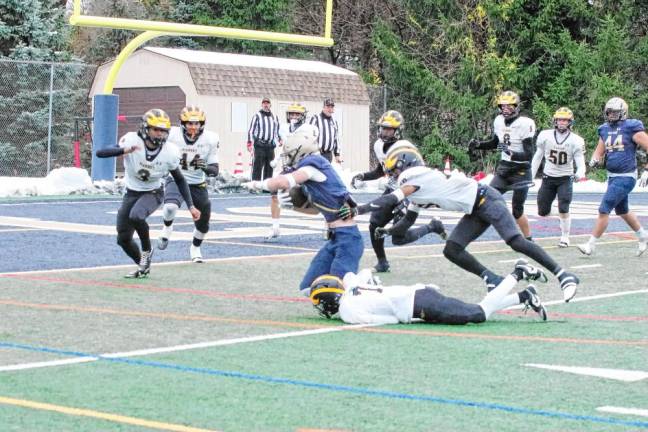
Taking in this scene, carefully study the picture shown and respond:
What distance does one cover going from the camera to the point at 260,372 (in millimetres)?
7887

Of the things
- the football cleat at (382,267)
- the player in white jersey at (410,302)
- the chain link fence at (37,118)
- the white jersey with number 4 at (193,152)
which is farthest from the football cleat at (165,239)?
the chain link fence at (37,118)

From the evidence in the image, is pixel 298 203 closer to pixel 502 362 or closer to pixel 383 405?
pixel 502 362

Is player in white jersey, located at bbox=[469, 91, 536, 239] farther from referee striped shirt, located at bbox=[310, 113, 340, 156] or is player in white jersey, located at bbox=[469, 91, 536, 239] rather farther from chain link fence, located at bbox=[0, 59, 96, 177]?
chain link fence, located at bbox=[0, 59, 96, 177]

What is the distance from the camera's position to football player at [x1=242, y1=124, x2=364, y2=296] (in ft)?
34.7

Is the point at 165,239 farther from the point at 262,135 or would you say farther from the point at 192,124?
the point at 262,135

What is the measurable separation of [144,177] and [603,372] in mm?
7031

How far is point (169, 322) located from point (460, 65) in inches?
1165

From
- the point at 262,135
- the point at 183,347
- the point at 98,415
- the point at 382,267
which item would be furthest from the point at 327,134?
the point at 98,415

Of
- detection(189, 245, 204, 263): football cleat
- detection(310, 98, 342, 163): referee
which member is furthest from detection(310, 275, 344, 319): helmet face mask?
detection(310, 98, 342, 163): referee

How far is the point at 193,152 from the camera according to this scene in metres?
15.4

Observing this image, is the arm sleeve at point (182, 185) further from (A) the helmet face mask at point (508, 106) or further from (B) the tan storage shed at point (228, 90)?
(B) the tan storage shed at point (228, 90)

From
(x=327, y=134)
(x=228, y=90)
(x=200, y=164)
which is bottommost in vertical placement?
(x=200, y=164)

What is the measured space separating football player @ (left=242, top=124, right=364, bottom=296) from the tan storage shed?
72.7 feet

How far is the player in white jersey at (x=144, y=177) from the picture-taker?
531 inches
